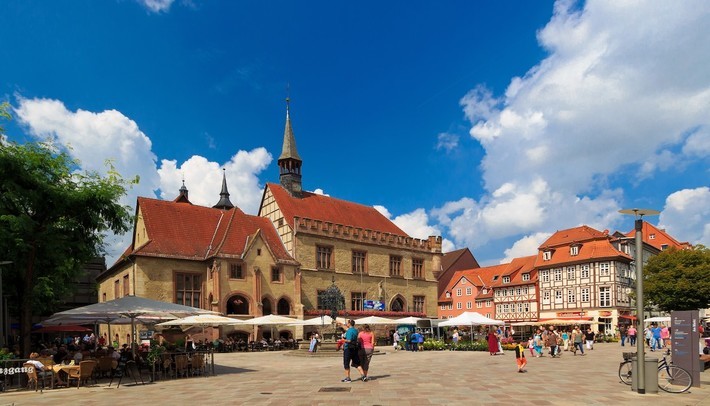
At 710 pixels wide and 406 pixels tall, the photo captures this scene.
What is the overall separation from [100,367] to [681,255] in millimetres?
53791

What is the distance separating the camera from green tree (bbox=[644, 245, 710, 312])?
52312mm

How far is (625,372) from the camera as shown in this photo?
1556 cm

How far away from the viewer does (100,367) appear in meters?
18.4

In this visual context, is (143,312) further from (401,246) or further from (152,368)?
(401,246)

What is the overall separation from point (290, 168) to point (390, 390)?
4136 cm

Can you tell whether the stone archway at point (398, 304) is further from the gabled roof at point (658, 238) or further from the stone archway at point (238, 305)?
the gabled roof at point (658, 238)

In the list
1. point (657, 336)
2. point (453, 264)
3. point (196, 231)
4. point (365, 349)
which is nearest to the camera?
point (365, 349)

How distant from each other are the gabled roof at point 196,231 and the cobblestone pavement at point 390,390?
22560 millimetres

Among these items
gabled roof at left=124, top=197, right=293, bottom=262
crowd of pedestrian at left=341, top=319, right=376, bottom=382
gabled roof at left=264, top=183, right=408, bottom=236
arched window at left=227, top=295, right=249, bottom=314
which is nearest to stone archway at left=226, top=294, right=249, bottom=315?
arched window at left=227, top=295, right=249, bottom=314

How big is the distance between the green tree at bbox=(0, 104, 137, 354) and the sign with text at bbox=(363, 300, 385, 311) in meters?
32.6

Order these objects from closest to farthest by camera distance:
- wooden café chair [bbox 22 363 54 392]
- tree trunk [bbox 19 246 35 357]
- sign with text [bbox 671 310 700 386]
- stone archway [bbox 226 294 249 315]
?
sign with text [bbox 671 310 700 386]
wooden café chair [bbox 22 363 54 392]
tree trunk [bbox 19 246 35 357]
stone archway [bbox 226 294 249 315]

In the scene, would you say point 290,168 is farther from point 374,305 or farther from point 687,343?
point 687,343

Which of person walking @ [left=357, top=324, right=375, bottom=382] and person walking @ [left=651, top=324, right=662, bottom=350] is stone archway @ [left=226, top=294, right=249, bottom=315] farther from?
person walking @ [left=651, top=324, right=662, bottom=350]

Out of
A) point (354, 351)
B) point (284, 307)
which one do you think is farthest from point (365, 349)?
point (284, 307)
